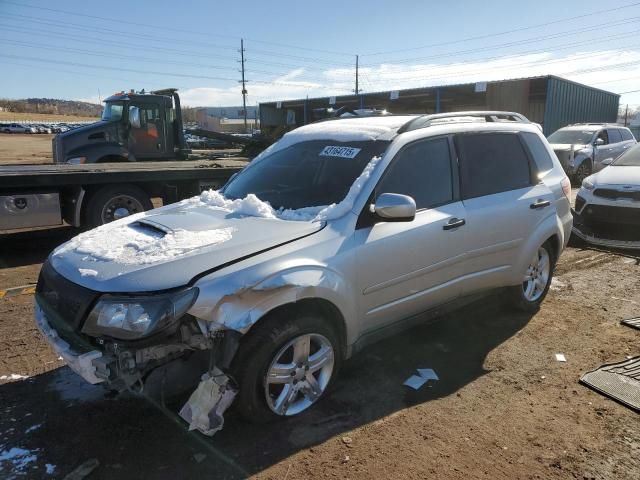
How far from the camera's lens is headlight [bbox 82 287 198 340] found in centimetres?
249

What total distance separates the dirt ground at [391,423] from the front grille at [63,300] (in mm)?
703

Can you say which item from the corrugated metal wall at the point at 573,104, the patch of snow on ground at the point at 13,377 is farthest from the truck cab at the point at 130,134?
the corrugated metal wall at the point at 573,104

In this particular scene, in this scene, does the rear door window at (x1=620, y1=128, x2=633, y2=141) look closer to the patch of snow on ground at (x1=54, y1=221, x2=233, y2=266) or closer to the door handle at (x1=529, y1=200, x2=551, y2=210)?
the door handle at (x1=529, y1=200, x2=551, y2=210)

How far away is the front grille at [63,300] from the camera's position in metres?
2.63

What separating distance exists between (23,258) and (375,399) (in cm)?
603

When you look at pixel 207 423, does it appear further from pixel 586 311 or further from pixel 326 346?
pixel 586 311

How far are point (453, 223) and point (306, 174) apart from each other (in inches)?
46.5

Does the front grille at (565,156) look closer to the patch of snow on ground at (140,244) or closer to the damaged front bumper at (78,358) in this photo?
the patch of snow on ground at (140,244)

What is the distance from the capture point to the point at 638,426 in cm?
304

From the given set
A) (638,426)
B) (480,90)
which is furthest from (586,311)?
(480,90)

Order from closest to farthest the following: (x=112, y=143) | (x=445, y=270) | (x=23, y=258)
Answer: (x=445, y=270), (x=23, y=258), (x=112, y=143)

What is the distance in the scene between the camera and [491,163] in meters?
4.26

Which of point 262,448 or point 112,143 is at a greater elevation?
point 112,143

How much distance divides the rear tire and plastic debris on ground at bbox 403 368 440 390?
1.44 metres
